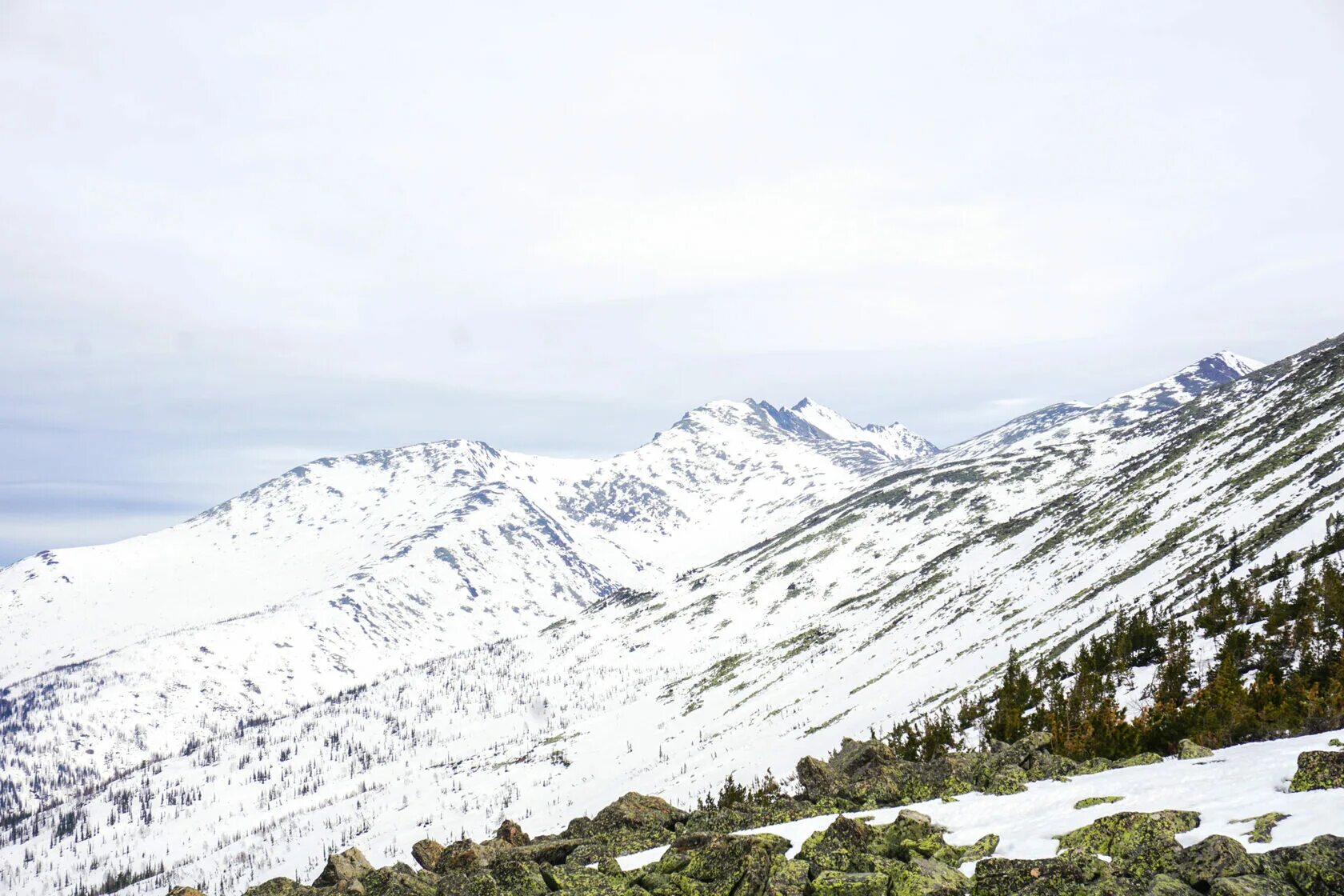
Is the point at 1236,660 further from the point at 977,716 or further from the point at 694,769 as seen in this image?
the point at 694,769

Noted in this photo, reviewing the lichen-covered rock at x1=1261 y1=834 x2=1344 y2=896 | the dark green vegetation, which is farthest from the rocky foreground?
the dark green vegetation

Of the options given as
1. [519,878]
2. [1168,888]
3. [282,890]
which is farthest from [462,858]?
[1168,888]

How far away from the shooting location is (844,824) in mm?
12094

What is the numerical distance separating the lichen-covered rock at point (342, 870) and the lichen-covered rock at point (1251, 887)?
15.8 metres

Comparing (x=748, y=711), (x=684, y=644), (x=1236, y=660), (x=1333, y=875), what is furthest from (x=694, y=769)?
(x=684, y=644)

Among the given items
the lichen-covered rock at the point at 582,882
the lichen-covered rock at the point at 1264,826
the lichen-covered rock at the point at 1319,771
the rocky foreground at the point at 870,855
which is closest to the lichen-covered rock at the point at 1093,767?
the rocky foreground at the point at 870,855

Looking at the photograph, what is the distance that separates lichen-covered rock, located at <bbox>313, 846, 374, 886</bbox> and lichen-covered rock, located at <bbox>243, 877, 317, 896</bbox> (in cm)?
58

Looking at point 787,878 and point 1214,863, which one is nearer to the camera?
point 1214,863

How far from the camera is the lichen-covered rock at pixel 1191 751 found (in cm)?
1373

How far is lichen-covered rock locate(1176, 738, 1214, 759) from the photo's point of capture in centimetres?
1373

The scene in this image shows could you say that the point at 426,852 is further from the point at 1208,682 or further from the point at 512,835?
the point at 1208,682

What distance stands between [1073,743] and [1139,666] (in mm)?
10779

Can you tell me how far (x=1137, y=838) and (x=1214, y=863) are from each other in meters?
1.56

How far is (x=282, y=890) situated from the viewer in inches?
612
